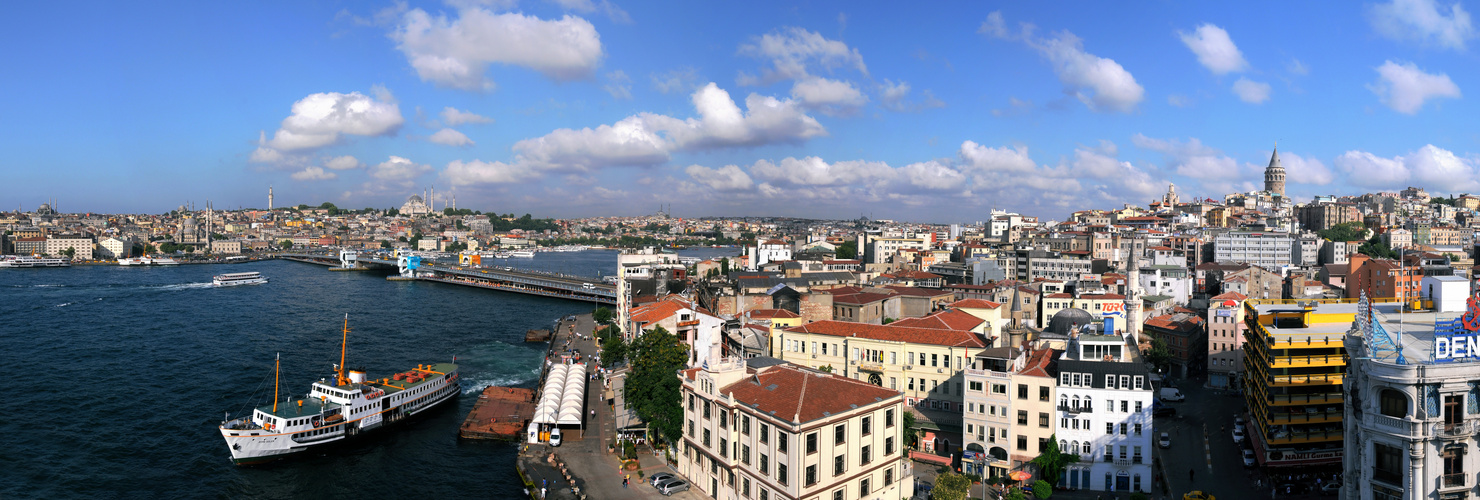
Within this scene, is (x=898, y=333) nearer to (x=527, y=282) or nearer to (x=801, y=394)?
(x=801, y=394)

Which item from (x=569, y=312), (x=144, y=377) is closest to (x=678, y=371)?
(x=144, y=377)

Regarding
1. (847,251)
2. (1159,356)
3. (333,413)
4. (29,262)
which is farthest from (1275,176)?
(29,262)

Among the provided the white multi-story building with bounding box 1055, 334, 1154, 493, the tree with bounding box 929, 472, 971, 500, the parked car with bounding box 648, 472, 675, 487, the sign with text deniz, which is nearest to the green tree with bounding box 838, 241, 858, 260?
the white multi-story building with bounding box 1055, 334, 1154, 493

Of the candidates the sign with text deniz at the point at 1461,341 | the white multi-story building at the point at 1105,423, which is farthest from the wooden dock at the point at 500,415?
the sign with text deniz at the point at 1461,341

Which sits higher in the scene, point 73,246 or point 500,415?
point 73,246

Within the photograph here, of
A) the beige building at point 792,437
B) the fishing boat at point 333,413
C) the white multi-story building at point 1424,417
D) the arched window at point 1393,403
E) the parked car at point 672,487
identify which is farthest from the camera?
the fishing boat at point 333,413

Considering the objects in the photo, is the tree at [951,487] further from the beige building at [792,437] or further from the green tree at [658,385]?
the green tree at [658,385]
